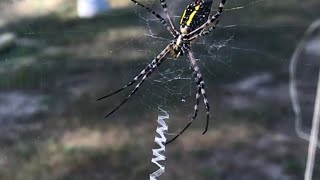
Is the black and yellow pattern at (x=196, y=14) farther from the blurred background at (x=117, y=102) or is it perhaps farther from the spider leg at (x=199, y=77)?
the blurred background at (x=117, y=102)

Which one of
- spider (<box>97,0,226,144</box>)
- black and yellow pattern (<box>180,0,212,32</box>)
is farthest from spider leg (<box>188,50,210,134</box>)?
black and yellow pattern (<box>180,0,212,32</box>)

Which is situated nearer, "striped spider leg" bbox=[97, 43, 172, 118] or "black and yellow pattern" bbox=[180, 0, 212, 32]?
"black and yellow pattern" bbox=[180, 0, 212, 32]

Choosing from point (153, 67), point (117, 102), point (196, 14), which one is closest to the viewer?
point (196, 14)

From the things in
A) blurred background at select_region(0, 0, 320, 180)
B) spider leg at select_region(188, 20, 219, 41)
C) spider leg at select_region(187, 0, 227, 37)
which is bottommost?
blurred background at select_region(0, 0, 320, 180)

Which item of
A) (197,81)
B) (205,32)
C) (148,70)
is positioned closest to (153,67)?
(148,70)

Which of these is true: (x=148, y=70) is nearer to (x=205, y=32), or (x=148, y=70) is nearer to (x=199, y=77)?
(x=199, y=77)

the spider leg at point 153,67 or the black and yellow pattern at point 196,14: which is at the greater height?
the black and yellow pattern at point 196,14

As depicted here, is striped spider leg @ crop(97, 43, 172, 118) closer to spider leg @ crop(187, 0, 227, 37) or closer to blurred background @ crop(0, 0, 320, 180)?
blurred background @ crop(0, 0, 320, 180)

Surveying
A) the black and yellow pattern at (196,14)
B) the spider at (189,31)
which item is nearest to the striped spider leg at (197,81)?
the spider at (189,31)

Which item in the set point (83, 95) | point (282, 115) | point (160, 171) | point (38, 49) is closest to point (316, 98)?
point (282, 115)

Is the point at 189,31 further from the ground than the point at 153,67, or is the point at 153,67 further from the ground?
the point at 189,31
